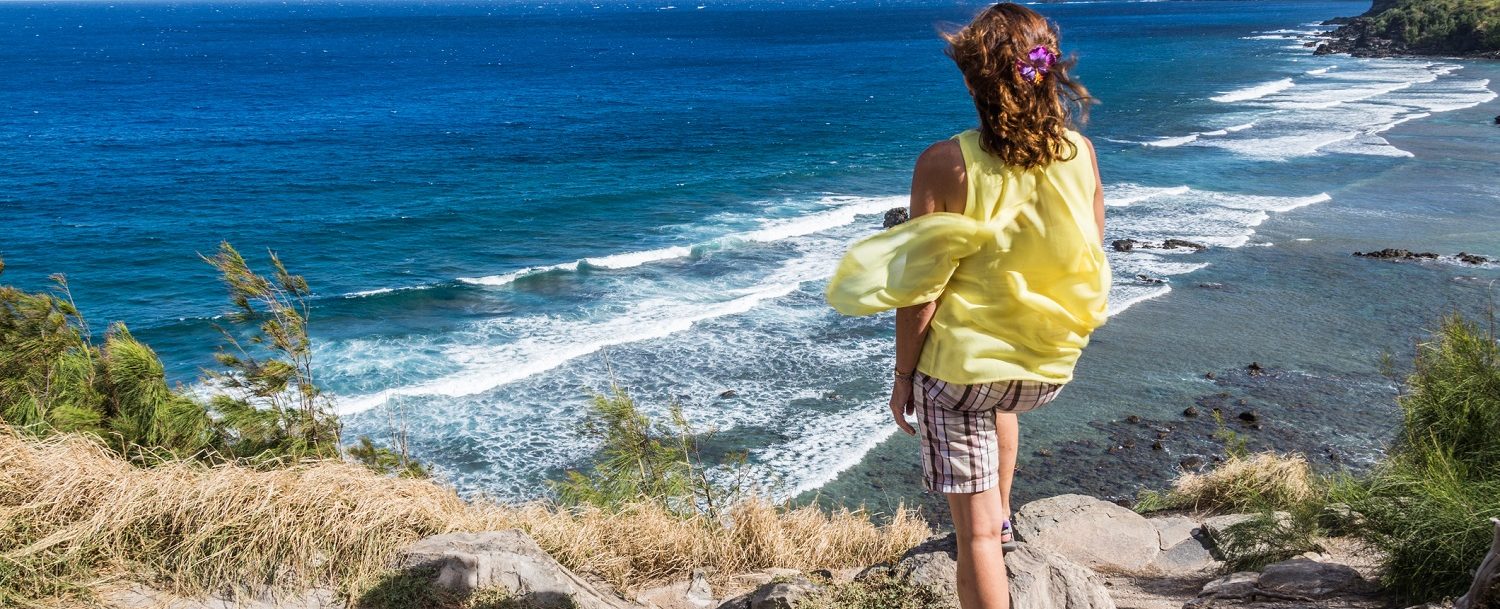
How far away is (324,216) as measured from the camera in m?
30.0

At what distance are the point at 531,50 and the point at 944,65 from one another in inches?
1647

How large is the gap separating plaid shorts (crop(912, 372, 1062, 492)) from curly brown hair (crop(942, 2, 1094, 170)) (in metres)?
0.67

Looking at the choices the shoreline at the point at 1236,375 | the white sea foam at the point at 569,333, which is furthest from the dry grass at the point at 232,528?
the white sea foam at the point at 569,333

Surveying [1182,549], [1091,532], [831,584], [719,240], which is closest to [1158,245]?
[719,240]

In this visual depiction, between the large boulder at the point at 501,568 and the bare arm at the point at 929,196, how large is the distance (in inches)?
82.2

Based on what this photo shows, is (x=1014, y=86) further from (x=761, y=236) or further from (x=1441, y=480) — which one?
(x=761, y=236)

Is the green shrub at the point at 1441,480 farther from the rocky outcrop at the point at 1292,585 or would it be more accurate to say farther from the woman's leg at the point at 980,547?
the woman's leg at the point at 980,547

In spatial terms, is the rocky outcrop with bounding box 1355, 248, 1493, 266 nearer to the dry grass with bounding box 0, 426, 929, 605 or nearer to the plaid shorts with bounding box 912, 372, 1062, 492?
the dry grass with bounding box 0, 426, 929, 605

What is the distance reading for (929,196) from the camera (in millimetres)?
2961

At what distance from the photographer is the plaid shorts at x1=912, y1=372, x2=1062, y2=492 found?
308 centimetres

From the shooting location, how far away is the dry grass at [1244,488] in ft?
25.7

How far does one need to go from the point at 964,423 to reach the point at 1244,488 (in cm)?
619

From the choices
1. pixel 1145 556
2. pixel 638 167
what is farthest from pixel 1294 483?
pixel 638 167

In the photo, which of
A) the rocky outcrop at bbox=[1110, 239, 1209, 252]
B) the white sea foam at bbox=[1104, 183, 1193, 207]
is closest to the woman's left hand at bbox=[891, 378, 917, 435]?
the rocky outcrop at bbox=[1110, 239, 1209, 252]
